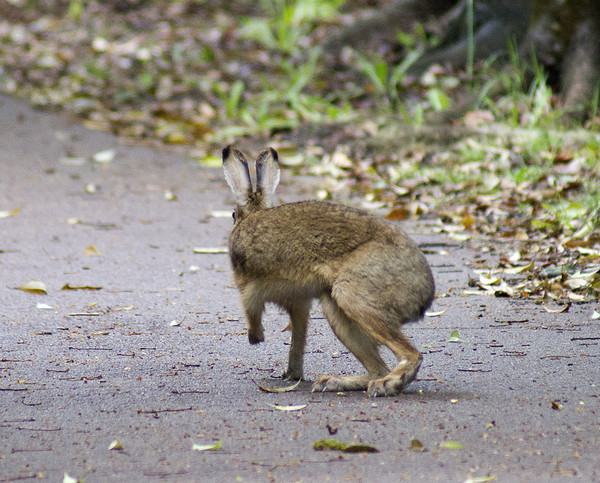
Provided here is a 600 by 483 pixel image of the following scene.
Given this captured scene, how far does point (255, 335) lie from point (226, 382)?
39 centimetres

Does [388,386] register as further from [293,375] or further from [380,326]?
[293,375]

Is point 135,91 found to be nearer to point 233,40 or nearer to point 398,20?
point 233,40

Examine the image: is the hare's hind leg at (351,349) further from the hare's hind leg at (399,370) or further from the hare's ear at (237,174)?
the hare's ear at (237,174)

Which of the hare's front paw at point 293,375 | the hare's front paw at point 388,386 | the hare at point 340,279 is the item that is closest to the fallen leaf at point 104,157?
the hare at point 340,279

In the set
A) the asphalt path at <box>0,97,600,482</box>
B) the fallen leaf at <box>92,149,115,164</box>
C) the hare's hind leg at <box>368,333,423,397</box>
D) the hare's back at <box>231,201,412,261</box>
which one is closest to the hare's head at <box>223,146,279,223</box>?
the hare's back at <box>231,201,412,261</box>

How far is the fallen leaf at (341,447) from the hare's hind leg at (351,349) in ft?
2.47

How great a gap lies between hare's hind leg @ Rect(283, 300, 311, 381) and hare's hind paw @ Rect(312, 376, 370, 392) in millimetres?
238

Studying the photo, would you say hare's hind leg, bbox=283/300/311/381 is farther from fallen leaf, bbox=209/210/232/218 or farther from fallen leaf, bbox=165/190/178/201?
fallen leaf, bbox=165/190/178/201

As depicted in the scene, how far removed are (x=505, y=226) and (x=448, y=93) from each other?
12.5ft

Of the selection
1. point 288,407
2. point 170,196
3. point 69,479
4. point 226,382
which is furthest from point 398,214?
point 69,479

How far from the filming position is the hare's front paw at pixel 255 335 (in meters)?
4.38

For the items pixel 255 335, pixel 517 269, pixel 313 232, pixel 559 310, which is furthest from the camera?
pixel 517 269

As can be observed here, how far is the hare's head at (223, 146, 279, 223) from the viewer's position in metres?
4.54

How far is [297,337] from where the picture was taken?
427 centimetres
